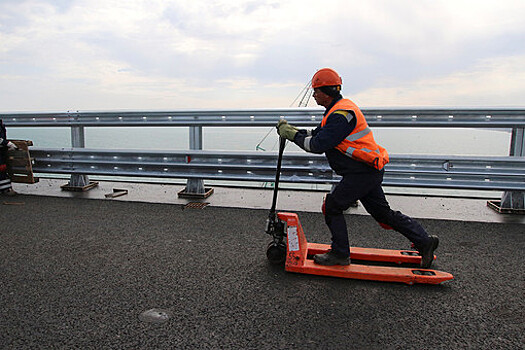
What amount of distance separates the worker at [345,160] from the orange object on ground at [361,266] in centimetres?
10

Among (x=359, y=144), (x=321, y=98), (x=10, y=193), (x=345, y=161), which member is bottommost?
(x=10, y=193)

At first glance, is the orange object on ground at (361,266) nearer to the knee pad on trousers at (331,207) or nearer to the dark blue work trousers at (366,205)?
the dark blue work trousers at (366,205)

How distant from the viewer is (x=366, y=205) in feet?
11.5

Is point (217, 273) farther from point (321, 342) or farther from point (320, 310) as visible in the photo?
point (321, 342)

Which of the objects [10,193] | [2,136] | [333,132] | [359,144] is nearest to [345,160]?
[359,144]

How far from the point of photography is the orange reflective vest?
3.21 m

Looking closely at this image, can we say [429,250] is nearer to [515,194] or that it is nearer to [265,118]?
[515,194]

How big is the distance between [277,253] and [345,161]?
1008 mm

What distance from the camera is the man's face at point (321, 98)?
336 cm

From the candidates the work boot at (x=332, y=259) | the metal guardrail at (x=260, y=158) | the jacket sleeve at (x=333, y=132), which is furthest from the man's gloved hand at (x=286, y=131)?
the metal guardrail at (x=260, y=158)

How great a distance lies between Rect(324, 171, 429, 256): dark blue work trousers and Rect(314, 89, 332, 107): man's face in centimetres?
67

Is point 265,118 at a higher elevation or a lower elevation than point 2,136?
higher

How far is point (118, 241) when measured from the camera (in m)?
4.16

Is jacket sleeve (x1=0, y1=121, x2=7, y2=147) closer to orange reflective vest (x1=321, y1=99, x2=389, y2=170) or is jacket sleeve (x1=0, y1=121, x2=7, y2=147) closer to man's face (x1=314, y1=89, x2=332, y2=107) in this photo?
man's face (x1=314, y1=89, x2=332, y2=107)
